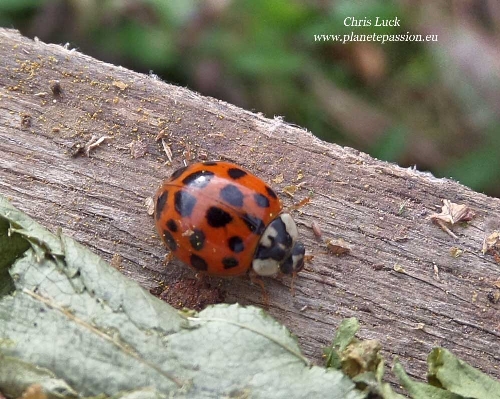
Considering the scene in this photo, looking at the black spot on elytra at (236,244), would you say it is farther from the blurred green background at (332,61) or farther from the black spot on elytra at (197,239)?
the blurred green background at (332,61)

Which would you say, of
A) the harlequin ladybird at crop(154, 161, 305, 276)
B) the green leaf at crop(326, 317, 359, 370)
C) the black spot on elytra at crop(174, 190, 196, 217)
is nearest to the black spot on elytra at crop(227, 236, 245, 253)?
the harlequin ladybird at crop(154, 161, 305, 276)

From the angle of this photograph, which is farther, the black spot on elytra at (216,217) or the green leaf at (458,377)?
the black spot on elytra at (216,217)

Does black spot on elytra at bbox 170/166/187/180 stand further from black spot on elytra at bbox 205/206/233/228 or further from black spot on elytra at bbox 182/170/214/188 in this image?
black spot on elytra at bbox 205/206/233/228

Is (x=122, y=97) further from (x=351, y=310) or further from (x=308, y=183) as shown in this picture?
(x=351, y=310)

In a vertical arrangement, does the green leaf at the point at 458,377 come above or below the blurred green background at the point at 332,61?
below

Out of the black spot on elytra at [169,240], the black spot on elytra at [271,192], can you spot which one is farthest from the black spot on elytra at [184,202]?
the black spot on elytra at [271,192]

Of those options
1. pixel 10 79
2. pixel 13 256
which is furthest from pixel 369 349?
pixel 10 79
